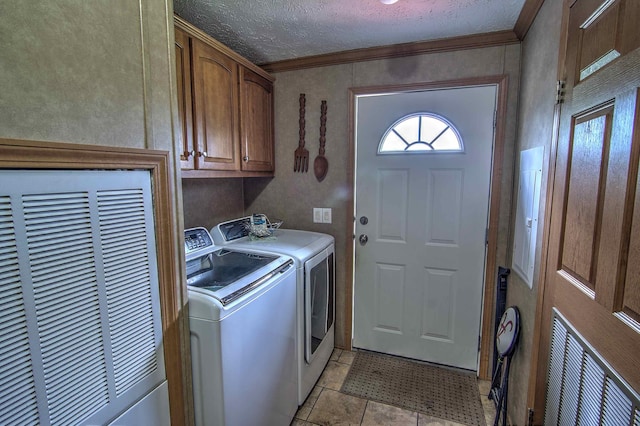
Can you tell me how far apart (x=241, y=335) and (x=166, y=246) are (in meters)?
0.50

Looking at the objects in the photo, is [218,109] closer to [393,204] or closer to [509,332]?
[393,204]

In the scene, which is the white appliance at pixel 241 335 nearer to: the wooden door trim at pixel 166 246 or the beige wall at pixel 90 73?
the wooden door trim at pixel 166 246

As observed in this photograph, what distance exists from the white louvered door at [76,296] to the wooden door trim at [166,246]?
31 mm

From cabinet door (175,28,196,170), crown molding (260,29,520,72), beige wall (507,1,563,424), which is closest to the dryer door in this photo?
cabinet door (175,28,196,170)

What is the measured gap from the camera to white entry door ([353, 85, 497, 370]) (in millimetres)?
2113

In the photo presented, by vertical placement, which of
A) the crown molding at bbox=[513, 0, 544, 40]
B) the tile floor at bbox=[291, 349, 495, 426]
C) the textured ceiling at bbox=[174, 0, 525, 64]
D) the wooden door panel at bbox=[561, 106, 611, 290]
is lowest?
the tile floor at bbox=[291, 349, 495, 426]

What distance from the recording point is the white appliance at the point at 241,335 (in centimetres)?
122

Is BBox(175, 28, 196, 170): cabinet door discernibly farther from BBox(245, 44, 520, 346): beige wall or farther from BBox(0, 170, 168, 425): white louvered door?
BBox(245, 44, 520, 346): beige wall

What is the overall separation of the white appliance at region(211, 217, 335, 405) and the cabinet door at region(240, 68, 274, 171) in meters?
0.47

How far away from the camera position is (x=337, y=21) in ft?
5.93

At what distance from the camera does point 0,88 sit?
66cm

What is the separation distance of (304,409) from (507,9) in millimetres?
2619

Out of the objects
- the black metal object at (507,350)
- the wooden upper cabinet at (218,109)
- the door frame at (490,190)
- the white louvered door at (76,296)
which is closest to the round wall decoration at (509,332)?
the black metal object at (507,350)

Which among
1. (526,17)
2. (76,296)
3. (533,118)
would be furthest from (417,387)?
(526,17)
